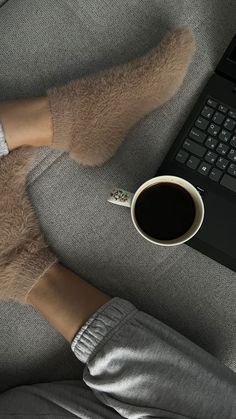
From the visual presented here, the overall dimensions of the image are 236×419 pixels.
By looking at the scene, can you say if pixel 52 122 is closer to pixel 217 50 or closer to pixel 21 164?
pixel 21 164

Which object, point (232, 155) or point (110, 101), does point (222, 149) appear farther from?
point (110, 101)

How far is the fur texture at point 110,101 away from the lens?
0.84 meters

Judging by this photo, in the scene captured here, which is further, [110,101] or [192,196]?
[110,101]

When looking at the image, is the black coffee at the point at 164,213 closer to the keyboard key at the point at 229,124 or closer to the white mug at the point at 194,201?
the white mug at the point at 194,201

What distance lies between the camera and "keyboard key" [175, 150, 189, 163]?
785 mm

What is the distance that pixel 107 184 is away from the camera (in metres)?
0.84

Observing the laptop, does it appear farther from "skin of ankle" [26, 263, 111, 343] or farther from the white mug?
"skin of ankle" [26, 263, 111, 343]

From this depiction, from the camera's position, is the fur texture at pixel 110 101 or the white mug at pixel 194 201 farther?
the fur texture at pixel 110 101

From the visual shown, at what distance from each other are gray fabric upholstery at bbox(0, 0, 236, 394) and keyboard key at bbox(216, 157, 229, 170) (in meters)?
A: 0.09

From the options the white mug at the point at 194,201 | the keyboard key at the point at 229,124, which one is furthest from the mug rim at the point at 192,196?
the keyboard key at the point at 229,124

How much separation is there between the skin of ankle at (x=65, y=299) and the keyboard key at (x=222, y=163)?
0.26m

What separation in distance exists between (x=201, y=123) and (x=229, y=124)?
40mm

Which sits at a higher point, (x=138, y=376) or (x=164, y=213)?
(x=164, y=213)

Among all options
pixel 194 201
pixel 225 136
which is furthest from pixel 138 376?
pixel 225 136
